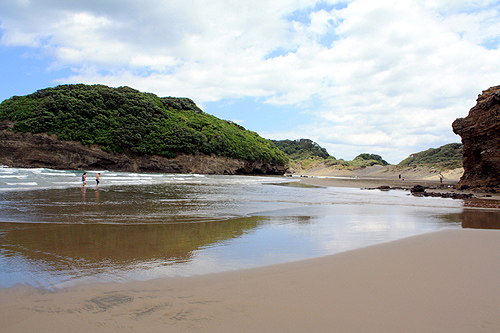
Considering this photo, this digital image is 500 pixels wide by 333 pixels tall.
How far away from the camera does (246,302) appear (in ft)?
9.17

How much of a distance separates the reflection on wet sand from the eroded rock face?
65.7 feet

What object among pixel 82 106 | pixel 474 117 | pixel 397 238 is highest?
pixel 82 106

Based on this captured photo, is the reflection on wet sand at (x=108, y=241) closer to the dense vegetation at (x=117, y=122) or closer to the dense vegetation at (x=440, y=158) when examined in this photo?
the dense vegetation at (x=117, y=122)

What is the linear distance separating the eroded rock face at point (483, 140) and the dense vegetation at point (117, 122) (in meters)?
46.9

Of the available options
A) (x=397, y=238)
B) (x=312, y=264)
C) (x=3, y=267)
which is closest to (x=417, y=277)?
(x=312, y=264)

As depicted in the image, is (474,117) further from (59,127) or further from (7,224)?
(59,127)

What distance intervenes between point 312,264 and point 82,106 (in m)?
59.3

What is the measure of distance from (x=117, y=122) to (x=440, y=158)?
7563cm

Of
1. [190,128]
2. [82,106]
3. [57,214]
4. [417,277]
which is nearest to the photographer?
[417,277]

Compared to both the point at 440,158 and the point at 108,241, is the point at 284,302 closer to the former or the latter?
the point at 108,241

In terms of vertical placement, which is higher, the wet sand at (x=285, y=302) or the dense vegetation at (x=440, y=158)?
the dense vegetation at (x=440, y=158)

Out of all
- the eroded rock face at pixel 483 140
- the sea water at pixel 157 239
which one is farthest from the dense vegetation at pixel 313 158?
the sea water at pixel 157 239

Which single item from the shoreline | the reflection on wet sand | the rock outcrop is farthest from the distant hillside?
the reflection on wet sand

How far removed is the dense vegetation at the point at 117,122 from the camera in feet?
157
